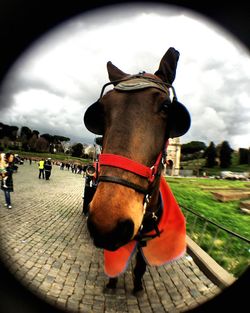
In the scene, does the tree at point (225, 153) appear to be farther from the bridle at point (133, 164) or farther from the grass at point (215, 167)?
the bridle at point (133, 164)

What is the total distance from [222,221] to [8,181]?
1.40 metres

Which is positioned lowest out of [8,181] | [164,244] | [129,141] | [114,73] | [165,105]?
[164,244]

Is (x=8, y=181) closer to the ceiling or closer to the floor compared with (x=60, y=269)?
closer to the ceiling

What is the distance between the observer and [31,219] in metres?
1.59

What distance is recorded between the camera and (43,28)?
4.41 ft

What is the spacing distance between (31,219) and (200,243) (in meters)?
1.19

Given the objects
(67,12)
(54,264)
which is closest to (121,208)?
(54,264)

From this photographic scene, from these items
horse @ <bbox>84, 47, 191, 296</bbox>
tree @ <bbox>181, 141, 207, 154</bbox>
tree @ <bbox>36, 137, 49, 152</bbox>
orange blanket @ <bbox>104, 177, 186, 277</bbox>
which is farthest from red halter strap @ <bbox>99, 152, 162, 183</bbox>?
orange blanket @ <bbox>104, 177, 186, 277</bbox>

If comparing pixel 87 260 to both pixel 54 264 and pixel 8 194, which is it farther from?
pixel 8 194

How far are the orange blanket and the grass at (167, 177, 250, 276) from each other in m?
0.52

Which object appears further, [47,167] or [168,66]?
[47,167]

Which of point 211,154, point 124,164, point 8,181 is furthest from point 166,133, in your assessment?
point 8,181

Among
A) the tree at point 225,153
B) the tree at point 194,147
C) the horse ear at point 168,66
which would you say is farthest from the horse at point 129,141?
the tree at point 225,153

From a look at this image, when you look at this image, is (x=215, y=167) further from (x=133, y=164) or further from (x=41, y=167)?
(x=41, y=167)
